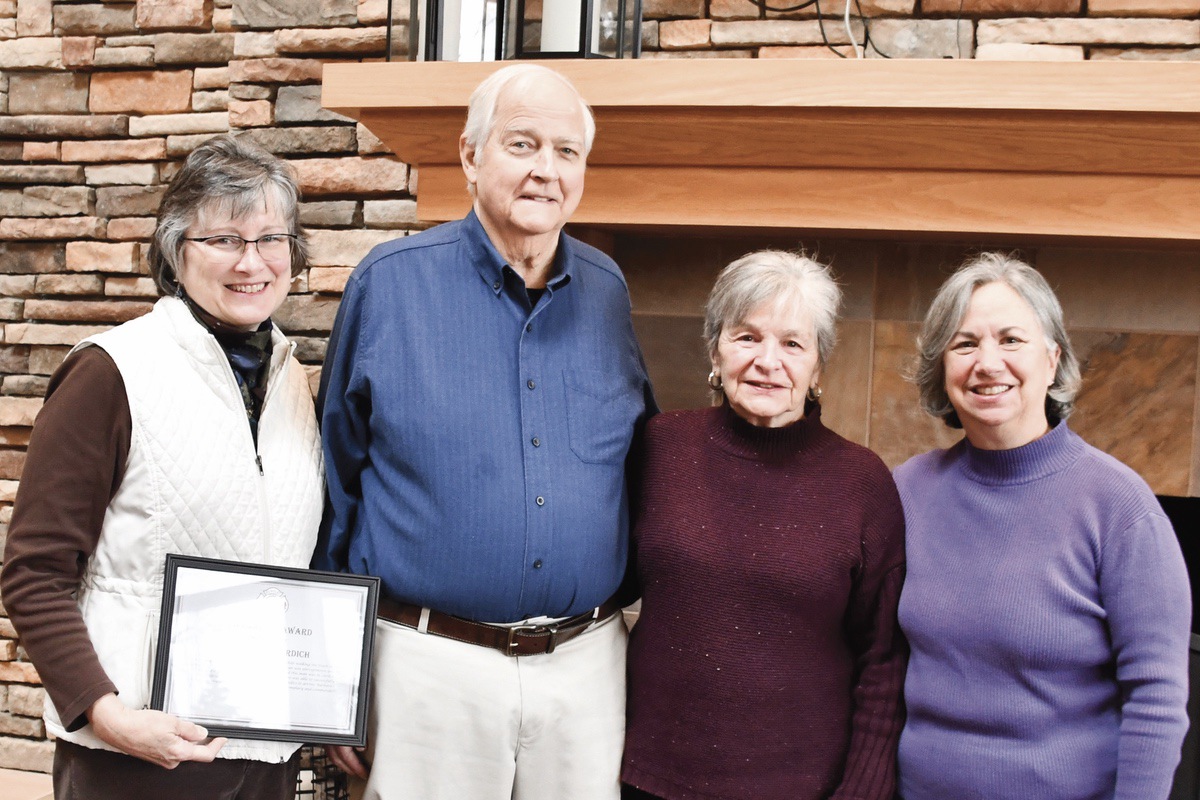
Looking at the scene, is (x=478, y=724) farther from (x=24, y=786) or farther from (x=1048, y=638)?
(x=24, y=786)

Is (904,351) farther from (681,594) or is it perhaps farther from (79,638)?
(79,638)

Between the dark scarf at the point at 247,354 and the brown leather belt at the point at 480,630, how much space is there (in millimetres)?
314

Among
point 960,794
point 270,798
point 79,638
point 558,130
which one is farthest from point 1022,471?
point 79,638

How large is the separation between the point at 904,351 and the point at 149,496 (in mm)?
1542

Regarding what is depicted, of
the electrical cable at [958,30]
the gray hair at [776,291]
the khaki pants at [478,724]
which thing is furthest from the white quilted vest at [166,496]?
the electrical cable at [958,30]

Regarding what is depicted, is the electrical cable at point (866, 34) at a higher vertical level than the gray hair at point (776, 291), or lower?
higher

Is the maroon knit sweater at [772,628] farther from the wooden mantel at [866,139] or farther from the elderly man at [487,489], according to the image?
the wooden mantel at [866,139]

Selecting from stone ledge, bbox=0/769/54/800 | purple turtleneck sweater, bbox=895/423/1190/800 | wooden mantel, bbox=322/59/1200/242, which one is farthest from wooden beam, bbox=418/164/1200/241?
stone ledge, bbox=0/769/54/800

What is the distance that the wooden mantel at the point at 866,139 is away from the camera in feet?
5.20

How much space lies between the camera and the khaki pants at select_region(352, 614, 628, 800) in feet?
4.51

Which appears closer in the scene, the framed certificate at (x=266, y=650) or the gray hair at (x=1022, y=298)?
the framed certificate at (x=266, y=650)

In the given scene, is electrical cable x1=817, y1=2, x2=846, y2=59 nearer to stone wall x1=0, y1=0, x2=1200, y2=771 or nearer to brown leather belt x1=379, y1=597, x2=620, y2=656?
stone wall x1=0, y1=0, x2=1200, y2=771

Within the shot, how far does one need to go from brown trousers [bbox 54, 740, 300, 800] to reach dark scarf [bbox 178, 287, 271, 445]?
410 mm

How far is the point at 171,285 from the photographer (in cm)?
130
